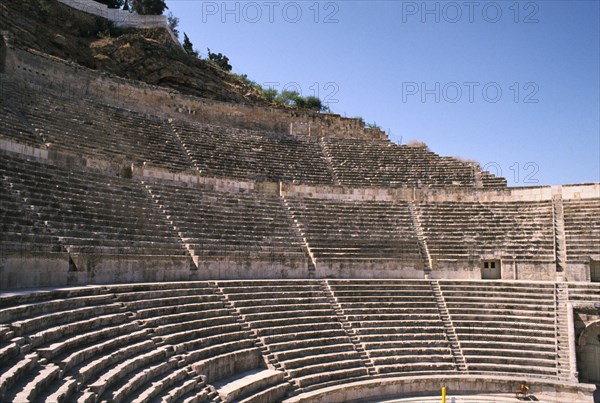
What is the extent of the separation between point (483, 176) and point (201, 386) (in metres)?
16.6

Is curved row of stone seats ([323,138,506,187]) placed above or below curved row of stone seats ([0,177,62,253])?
above

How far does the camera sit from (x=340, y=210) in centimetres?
1836

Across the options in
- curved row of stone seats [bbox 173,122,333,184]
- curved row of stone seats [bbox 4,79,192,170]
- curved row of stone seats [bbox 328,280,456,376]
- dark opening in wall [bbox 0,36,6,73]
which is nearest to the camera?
curved row of stone seats [bbox 328,280,456,376]

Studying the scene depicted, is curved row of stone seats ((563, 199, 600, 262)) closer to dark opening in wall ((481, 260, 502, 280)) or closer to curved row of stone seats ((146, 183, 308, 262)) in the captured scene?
dark opening in wall ((481, 260, 502, 280))

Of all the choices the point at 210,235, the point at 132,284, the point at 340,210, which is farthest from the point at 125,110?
the point at 132,284

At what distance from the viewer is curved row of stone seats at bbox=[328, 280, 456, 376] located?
12.4 meters

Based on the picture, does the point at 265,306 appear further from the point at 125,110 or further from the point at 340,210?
the point at 125,110

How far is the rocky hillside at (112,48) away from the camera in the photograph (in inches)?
916

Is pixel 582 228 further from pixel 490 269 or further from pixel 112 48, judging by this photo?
pixel 112 48

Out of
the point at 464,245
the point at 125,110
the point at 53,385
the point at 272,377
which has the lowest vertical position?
the point at 272,377

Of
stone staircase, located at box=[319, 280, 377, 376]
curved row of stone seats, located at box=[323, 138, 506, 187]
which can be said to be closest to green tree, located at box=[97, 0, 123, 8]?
curved row of stone seats, located at box=[323, 138, 506, 187]

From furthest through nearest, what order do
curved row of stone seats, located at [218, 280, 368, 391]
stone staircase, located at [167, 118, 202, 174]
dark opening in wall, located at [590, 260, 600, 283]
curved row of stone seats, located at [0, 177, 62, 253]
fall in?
stone staircase, located at [167, 118, 202, 174] < dark opening in wall, located at [590, 260, 600, 283] < curved row of stone seats, located at [218, 280, 368, 391] < curved row of stone seats, located at [0, 177, 62, 253]

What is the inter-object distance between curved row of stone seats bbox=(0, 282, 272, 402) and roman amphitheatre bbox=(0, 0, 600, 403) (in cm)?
4

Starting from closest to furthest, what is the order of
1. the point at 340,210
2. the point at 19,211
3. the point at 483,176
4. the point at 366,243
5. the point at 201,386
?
the point at 201,386 → the point at 19,211 → the point at 366,243 → the point at 340,210 → the point at 483,176
